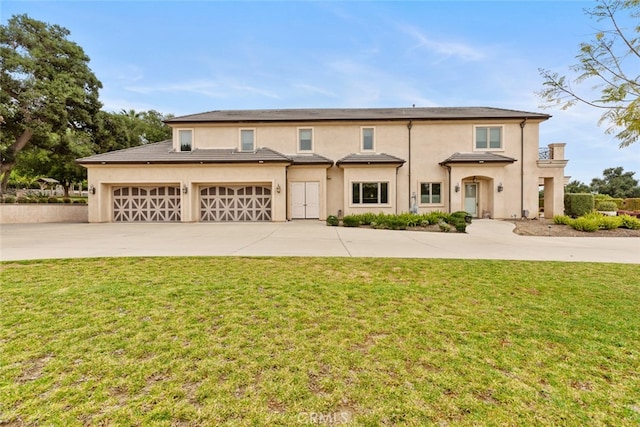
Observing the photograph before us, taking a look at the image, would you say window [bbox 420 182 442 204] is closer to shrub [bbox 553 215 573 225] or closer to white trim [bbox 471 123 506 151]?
white trim [bbox 471 123 506 151]

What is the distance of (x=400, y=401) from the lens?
2248 millimetres

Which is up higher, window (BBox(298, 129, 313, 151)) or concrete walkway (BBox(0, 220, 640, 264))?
window (BBox(298, 129, 313, 151))

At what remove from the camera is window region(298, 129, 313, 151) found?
789 inches

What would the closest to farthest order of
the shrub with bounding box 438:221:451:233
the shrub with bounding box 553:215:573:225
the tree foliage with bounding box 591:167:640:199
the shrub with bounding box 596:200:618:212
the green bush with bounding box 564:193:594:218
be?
the shrub with bounding box 438:221:451:233
the shrub with bounding box 553:215:573:225
the green bush with bounding box 564:193:594:218
the shrub with bounding box 596:200:618:212
the tree foliage with bounding box 591:167:640:199

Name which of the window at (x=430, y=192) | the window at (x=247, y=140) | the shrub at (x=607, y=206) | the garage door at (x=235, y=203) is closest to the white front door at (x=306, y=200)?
the garage door at (x=235, y=203)

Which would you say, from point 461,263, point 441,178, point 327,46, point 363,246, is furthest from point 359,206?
point 327,46

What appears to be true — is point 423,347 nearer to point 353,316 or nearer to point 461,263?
point 353,316

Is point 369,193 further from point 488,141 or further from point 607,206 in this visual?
point 607,206

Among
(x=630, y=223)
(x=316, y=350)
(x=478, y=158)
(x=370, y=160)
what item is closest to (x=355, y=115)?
(x=370, y=160)

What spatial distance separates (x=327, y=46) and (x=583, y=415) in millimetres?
25783

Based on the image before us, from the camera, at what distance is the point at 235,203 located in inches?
741

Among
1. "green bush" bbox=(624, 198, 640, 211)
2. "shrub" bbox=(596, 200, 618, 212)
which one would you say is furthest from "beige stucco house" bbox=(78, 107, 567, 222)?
"green bush" bbox=(624, 198, 640, 211)

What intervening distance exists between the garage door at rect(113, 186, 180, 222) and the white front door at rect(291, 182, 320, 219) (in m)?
7.85

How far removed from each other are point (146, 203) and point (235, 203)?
598cm
